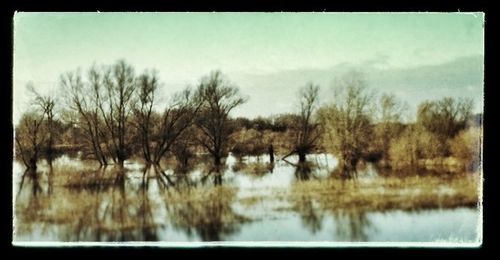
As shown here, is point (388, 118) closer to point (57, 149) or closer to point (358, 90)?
point (358, 90)

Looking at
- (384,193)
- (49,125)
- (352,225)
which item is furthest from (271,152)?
(49,125)

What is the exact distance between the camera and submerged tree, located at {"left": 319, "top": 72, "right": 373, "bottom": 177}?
215 inches

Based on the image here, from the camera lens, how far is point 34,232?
544 cm

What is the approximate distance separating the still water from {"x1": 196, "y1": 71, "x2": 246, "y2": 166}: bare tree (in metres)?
0.18

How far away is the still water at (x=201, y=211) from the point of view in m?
5.44

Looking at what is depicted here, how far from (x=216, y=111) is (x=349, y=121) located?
1.15 m

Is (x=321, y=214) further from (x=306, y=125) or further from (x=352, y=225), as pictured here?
(x=306, y=125)

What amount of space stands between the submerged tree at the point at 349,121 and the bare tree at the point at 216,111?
31.3 inches

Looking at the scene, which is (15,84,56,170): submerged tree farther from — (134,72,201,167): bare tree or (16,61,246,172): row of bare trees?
(134,72,201,167): bare tree

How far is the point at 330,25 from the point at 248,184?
1526 mm

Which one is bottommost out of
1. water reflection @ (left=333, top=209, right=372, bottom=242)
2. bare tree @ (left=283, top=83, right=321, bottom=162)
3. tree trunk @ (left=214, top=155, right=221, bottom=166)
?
water reflection @ (left=333, top=209, right=372, bottom=242)

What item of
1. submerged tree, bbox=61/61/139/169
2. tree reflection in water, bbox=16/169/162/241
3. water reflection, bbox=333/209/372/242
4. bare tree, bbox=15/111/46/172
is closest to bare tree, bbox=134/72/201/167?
submerged tree, bbox=61/61/139/169

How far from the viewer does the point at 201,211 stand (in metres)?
5.48

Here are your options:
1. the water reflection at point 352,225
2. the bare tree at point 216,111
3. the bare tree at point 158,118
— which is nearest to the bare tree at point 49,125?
the bare tree at point 158,118
